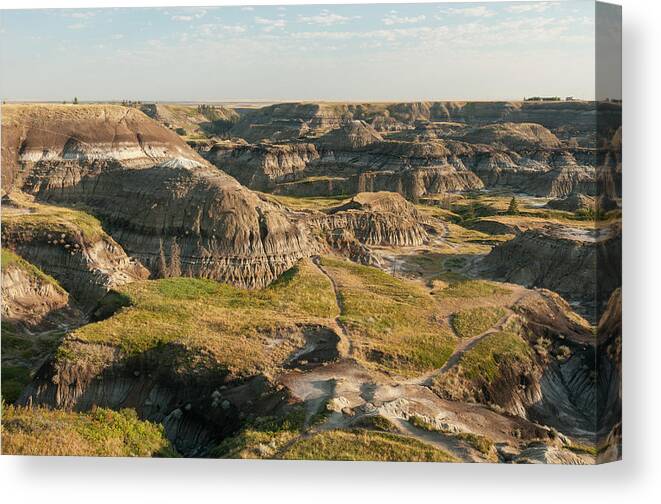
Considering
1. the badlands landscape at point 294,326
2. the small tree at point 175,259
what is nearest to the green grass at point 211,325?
the badlands landscape at point 294,326

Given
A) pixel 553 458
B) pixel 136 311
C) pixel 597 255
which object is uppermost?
pixel 597 255

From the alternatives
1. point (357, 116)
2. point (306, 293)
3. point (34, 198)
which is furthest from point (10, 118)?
point (357, 116)

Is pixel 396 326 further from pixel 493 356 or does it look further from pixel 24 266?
pixel 24 266

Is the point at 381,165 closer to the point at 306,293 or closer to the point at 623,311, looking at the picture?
the point at 306,293

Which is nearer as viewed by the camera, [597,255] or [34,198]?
[597,255]

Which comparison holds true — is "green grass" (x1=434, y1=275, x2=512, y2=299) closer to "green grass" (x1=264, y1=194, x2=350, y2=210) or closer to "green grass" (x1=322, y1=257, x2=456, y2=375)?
"green grass" (x1=322, y1=257, x2=456, y2=375)

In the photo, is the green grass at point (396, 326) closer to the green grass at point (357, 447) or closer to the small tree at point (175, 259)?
the green grass at point (357, 447)
